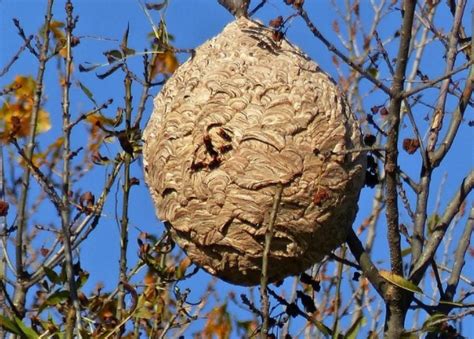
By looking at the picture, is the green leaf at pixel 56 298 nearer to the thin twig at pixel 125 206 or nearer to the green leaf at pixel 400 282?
the thin twig at pixel 125 206

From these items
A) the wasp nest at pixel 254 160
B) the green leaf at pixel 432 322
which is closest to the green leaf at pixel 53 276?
the wasp nest at pixel 254 160

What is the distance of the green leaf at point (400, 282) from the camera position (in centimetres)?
249

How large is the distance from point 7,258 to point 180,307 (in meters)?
0.81

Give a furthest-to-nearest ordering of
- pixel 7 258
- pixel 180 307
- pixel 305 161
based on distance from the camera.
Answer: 1. pixel 7 258
2. pixel 180 307
3. pixel 305 161

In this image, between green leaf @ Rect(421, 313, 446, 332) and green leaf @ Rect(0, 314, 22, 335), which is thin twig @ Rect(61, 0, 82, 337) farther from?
green leaf @ Rect(421, 313, 446, 332)

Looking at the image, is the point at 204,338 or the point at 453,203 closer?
the point at 453,203

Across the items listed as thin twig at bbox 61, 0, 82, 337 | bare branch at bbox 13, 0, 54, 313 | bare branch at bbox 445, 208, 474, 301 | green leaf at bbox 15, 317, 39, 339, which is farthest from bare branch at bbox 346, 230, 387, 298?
bare branch at bbox 13, 0, 54, 313

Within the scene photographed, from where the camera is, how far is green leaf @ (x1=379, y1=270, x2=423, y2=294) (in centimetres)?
249

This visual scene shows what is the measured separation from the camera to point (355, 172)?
104 inches

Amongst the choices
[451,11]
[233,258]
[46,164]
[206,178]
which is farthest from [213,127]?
[46,164]

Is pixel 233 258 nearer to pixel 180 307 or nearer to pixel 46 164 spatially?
pixel 180 307

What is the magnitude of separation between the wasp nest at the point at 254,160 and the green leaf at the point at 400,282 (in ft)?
0.68

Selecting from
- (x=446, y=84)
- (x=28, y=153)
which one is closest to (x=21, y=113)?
(x=28, y=153)

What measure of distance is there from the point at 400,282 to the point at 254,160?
468 mm
